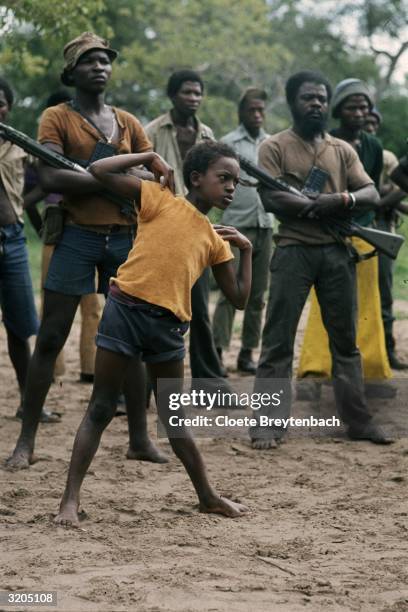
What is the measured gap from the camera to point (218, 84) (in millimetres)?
31406

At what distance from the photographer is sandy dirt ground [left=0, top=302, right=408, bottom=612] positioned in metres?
3.81

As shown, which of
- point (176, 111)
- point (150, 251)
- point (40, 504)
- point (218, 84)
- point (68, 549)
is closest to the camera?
point (68, 549)

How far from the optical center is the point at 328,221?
6543 millimetres

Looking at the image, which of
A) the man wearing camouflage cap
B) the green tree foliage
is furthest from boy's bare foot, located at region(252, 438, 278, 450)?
the green tree foliage

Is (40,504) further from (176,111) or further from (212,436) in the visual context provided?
(176,111)

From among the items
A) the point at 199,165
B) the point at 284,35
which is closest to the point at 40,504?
the point at 199,165

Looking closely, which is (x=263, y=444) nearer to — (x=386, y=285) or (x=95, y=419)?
(x=95, y=419)

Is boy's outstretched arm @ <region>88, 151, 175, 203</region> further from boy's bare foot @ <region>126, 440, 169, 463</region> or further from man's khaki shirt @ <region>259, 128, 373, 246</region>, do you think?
man's khaki shirt @ <region>259, 128, 373, 246</region>

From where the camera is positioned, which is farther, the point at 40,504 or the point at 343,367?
the point at 343,367

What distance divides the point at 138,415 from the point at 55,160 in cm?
143

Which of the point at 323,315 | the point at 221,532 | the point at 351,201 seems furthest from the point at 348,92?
the point at 221,532

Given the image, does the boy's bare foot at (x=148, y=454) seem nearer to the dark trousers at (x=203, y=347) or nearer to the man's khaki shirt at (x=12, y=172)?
the dark trousers at (x=203, y=347)

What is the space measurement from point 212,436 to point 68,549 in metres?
2.50

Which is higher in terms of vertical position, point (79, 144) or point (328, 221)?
point (79, 144)
